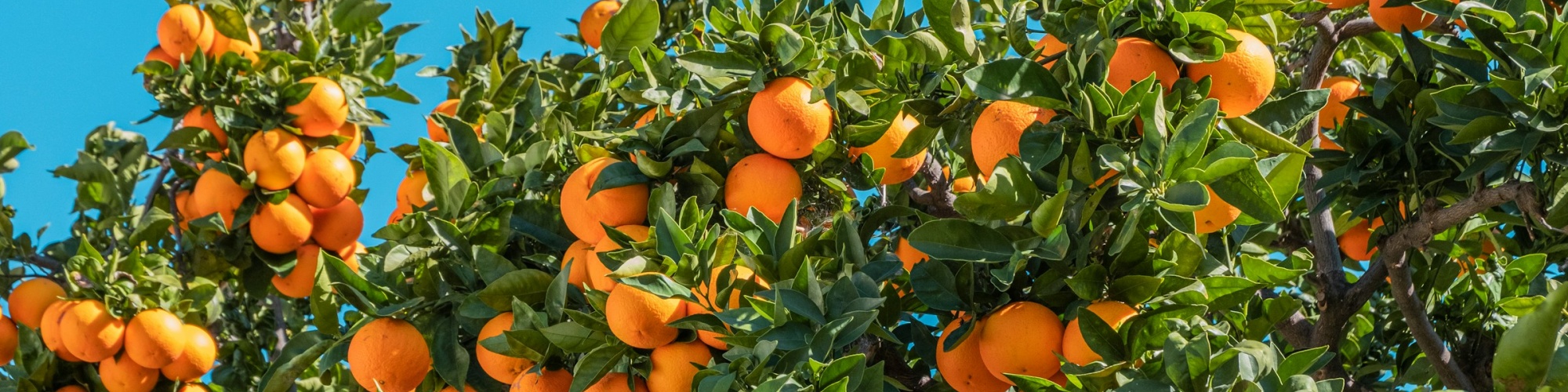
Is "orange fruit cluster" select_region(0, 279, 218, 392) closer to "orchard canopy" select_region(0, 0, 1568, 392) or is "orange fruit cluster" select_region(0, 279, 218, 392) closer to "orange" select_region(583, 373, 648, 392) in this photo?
"orchard canopy" select_region(0, 0, 1568, 392)

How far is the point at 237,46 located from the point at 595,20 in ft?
2.76

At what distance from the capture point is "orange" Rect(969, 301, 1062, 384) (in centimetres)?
149

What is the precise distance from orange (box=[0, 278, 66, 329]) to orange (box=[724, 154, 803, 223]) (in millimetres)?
1775

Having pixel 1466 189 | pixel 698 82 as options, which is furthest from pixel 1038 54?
pixel 1466 189

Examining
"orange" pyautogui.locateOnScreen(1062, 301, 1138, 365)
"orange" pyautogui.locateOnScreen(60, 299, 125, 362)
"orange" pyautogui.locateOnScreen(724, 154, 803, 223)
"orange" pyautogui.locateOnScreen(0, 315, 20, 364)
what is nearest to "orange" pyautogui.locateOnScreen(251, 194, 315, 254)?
"orange" pyautogui.locateOnScreen(60, 299, 125, 362)

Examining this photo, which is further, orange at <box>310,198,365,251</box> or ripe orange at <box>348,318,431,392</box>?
orange at <box>310,198,365,251</box>

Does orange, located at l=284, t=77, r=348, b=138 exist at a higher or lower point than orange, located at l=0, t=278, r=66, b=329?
higher

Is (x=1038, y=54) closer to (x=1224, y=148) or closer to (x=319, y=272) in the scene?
(x=1224, y=148)

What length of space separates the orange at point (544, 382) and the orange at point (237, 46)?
162cm

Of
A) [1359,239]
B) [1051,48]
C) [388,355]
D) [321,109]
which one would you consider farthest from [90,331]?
[1359,239]

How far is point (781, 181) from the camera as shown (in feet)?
5.82

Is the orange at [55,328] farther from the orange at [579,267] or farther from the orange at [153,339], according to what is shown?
the orange at [579,267]

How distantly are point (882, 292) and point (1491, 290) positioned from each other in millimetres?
999

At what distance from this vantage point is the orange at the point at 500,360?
5.86 feet
